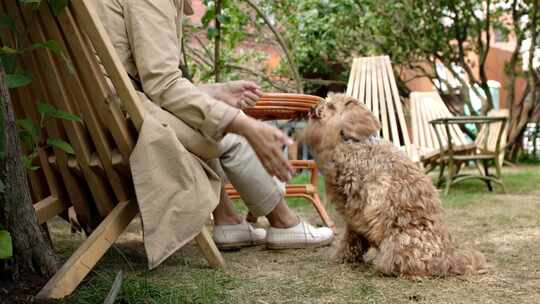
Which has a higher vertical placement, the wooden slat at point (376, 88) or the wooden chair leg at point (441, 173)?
the wooden slat at point (376, 88)

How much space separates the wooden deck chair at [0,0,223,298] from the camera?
79.6 inches

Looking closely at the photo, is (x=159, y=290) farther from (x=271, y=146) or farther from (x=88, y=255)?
(x=271, y=146)

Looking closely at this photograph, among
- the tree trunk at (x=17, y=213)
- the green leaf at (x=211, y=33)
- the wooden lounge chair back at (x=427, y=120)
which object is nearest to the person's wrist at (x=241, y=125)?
the tree trunk at (x=17, y=213)

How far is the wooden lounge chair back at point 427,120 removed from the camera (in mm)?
8375

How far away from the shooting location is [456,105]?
39.7ft

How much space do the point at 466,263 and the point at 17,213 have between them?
172cm

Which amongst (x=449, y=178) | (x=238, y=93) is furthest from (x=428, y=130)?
(x=238, y=93)

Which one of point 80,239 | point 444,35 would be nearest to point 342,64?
point 444,35

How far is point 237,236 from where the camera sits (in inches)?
127

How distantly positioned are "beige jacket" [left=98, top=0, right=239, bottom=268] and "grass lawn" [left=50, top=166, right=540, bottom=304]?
221 millimetres

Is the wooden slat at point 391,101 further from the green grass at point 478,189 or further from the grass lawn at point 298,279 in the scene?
the grass lawn at point 298,279

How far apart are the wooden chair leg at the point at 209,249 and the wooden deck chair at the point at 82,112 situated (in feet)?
1.00

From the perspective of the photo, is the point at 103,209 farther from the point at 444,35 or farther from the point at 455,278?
the point at 444,35

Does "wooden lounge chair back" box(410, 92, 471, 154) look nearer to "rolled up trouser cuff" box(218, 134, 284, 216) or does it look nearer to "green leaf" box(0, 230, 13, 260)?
"rolled up trouser cuff" box(218, 134, 284, 216)
